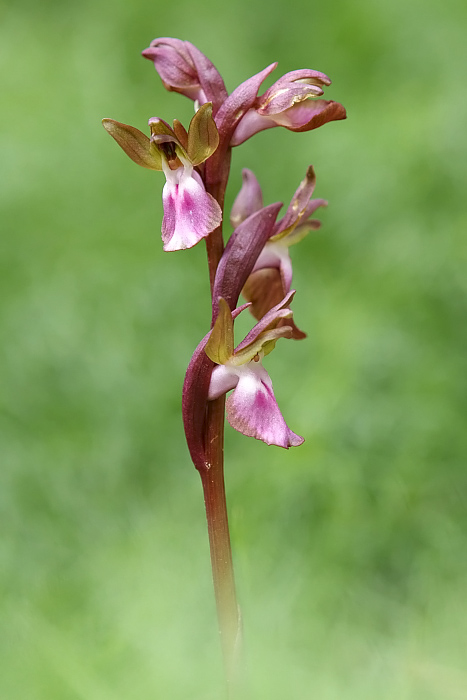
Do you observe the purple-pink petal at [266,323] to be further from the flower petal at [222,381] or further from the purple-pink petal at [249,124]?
the purple-pink petal at [249,124]

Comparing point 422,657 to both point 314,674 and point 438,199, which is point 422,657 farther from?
point 438,199

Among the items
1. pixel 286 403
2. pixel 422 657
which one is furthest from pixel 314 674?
pixel 286 403

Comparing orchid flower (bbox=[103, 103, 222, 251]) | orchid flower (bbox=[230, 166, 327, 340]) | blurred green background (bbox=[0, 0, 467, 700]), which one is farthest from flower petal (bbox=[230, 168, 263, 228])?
blurred green background (bbox=[0, 0, 467, 700])

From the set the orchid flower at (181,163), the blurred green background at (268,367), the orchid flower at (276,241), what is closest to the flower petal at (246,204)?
the orchid flower at (276,241)

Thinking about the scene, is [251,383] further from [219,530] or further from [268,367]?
[268,367]

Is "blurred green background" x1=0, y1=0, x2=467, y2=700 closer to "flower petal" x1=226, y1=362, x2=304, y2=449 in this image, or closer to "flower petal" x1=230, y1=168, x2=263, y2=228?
"flower petal" x1=226, y1=362, x2=304, y2=449

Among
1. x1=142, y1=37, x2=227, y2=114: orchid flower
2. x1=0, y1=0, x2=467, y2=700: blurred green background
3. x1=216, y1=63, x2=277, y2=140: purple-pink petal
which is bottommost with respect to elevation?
x1=0, y1=0, x2=467, y2=700: blurred green background

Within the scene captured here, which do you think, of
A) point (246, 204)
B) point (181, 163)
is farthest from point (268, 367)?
point (181, 163)
